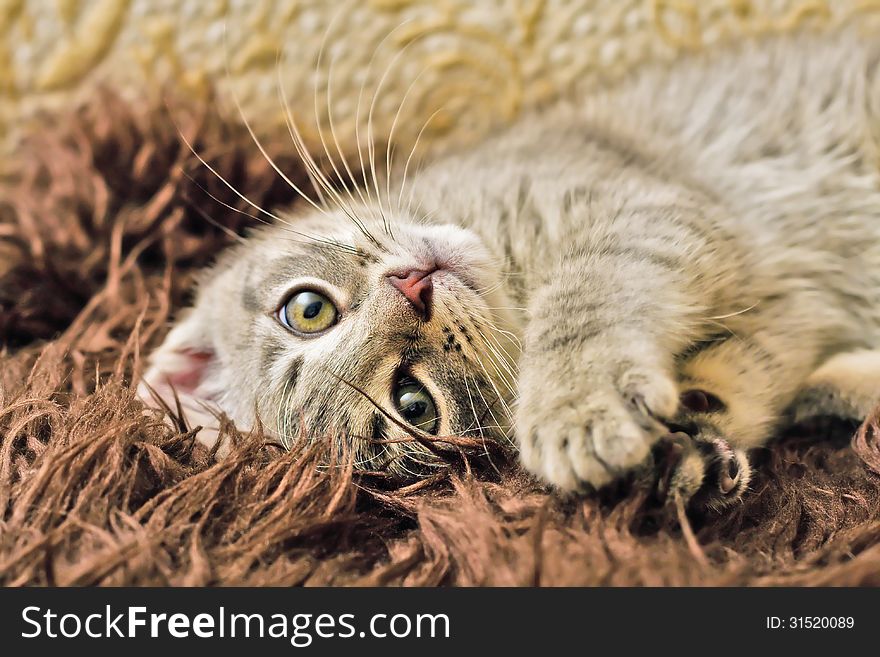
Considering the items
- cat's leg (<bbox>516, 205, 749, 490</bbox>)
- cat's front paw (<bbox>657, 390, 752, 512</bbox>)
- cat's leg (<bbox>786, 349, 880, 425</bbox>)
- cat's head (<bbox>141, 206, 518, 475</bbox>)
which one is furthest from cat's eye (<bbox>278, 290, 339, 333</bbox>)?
cat's leg (<bbox>786, 349, 880, 425</bbox>)

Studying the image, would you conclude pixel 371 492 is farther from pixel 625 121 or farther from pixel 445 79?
pixel 445 79

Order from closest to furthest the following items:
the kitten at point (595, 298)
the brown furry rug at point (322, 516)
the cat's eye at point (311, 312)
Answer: the brown furry rug at point (322, 516), the kitten at point (595, 298), the cat's eye at point (311, 312)

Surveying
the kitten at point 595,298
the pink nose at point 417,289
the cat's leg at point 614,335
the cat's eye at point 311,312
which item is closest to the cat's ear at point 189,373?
the kitten at point 595,298

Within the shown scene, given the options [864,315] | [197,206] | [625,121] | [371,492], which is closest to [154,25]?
[197,206]

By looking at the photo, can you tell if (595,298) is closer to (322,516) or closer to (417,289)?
(417,289)

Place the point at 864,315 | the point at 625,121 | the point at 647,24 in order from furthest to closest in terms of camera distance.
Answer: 1. the point at 647,24
2. the point at 625,121
3. the point at 864,315

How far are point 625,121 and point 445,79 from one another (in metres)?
0.39

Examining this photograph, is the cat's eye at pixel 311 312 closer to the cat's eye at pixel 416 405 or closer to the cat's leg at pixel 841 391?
the cat's eye at pixel 416 405

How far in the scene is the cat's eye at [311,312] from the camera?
88 cm

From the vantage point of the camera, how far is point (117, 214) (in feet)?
4.05

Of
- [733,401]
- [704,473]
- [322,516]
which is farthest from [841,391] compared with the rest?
[322,516]
